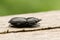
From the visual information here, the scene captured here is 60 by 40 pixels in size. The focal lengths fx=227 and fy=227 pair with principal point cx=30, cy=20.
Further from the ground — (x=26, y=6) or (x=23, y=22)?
(x=26, y=6)

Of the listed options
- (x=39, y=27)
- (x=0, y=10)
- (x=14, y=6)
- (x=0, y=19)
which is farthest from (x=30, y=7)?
(x=39, y=27)

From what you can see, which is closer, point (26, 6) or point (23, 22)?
point (23, 22)

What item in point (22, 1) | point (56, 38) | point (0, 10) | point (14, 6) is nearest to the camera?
point (56, 38)

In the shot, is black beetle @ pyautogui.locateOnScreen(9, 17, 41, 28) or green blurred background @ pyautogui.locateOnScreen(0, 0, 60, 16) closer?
black beetle @ pyautogui.locateOnScreen(9, 17, 41, 28)

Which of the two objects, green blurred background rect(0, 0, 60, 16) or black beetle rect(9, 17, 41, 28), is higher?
green blurred background rect(0, 0, 60, 16)

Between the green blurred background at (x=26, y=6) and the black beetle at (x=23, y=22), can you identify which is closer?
the black beetle at (x=23, y=22)

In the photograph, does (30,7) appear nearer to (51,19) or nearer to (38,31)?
(51,19)

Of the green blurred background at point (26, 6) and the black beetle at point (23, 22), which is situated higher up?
the green blurred background at point (26, 6)

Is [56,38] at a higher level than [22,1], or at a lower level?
lower
